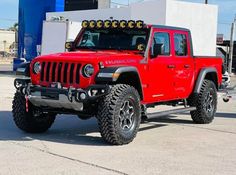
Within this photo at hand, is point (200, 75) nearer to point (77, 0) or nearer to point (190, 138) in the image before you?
point (190, 138)

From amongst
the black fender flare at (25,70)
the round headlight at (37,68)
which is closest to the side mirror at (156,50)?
the round headlight at (37,68)

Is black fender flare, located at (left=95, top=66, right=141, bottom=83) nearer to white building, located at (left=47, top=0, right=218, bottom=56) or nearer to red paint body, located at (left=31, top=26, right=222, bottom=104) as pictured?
red paint body, located at (left=31, top=26, right=222, bottom=104)

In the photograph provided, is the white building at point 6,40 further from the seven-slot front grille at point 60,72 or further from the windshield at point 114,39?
the seven-slot front grille at point 60,72

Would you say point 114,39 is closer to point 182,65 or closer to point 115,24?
point 115,24

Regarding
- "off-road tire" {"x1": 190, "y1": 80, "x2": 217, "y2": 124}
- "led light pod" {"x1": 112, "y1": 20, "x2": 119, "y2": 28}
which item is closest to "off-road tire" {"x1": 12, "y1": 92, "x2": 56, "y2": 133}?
"led light pod" {"x1": 112, "y1": 20, "x2": 119, "y2": 28}

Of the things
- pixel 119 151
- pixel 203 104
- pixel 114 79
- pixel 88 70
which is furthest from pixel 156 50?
pixel 203 104

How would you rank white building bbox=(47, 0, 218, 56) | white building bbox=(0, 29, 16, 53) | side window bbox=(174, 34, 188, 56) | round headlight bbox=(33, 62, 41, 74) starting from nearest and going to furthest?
round headlight bbox=(33, 62, 41, 74) → side window bbox=(174, 34, 188, 56) → white building bbox=(47, 0, 218, 56) → white building bbox=(0, 29, 16, 53)

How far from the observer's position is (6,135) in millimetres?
9125

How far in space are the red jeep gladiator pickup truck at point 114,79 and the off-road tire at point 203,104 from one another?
0.07 ft

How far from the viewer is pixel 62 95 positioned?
8219 millimetres

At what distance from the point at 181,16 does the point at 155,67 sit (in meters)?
17.3

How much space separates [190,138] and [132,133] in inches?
53.3

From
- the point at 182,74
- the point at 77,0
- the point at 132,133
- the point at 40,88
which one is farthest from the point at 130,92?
the point at 77,0

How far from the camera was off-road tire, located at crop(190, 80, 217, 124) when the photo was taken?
1119 cm
